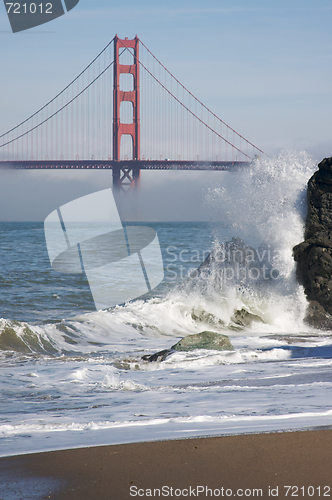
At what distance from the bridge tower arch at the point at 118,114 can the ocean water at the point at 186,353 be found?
18182mm

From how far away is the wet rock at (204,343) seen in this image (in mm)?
4422

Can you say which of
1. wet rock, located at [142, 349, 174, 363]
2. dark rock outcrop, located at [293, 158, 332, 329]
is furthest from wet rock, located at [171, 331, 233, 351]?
dark rock outcrop, located at [293, 158, 332, 329]

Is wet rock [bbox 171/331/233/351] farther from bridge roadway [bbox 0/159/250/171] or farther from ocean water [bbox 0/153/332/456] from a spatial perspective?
bridge roadway [bbox 0/159/250/171]

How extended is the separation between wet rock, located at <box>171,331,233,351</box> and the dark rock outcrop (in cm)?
201

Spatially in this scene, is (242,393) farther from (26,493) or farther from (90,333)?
(90,333)

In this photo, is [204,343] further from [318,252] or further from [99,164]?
[99,164]

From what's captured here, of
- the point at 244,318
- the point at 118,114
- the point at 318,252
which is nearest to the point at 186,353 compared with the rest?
the point at 244,318

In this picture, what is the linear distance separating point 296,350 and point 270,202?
11.3 ft

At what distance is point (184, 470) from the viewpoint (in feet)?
5.67

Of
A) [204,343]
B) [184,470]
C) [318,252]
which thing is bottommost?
[204,343]

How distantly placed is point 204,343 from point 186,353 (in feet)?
1.14

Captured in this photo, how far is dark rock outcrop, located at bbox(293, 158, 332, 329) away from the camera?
5.91 metres

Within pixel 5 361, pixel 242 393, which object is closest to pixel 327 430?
pixel 242 393

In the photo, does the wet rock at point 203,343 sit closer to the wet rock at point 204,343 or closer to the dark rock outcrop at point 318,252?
the wet rock at point 204,343
